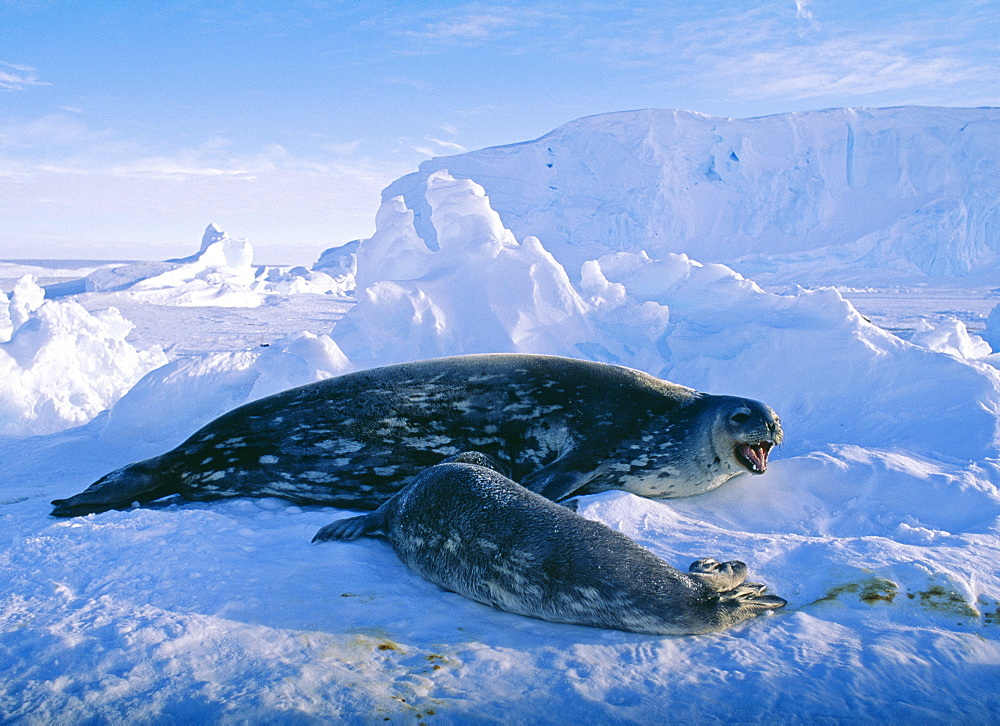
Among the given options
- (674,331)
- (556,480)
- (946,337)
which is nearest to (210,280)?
(674,331)

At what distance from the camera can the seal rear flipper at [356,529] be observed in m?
2.41

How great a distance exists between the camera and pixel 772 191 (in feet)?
97.6

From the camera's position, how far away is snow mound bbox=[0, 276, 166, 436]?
697 cm

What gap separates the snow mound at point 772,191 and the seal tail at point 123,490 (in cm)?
2534

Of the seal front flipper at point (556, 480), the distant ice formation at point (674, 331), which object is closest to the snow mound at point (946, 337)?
the distant ice formation at point (674, 331)

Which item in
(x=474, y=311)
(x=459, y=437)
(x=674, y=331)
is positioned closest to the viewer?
(x=459, y=437)

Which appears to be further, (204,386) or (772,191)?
(772,191)

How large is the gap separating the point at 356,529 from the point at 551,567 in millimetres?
856

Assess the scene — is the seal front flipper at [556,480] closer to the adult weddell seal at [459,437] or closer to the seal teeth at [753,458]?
the adult weddell seal at [459,437]

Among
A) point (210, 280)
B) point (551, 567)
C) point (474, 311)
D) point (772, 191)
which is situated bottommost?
point (551, 567)

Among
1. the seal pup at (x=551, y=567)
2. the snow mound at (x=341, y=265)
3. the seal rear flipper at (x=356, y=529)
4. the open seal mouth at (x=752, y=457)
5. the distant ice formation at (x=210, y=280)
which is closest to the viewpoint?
the seal pup at (x=551, y=567)

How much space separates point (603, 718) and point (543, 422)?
1924 millimetres

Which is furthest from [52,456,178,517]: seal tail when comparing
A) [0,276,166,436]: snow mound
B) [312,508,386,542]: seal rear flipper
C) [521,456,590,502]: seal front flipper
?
[0,276,166,436]: snow mound

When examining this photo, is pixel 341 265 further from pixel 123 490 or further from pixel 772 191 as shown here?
pixel 123 490
